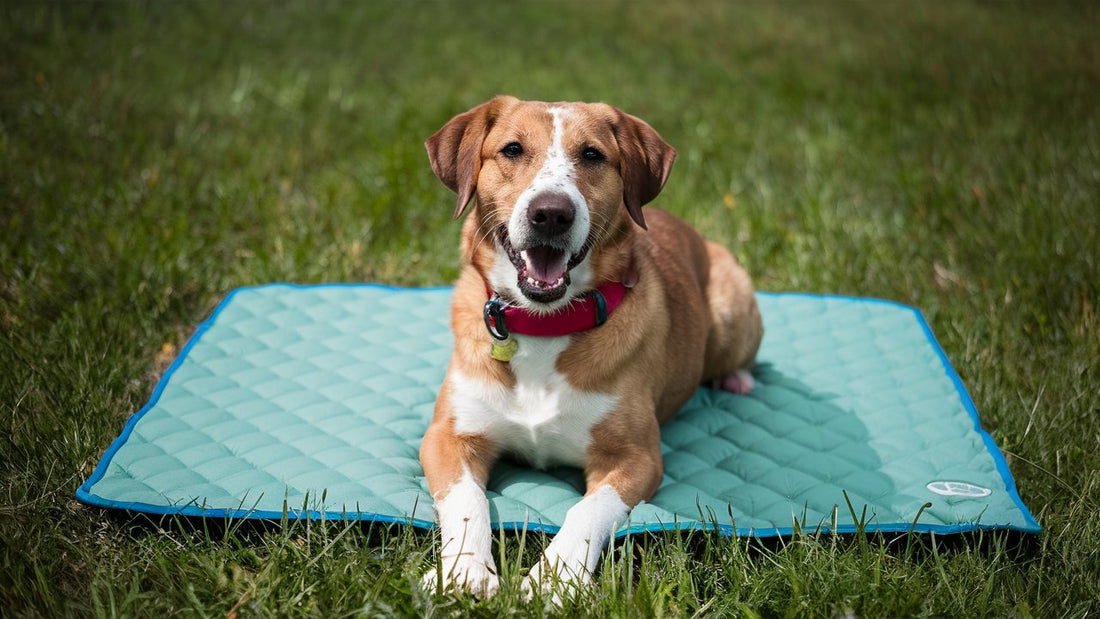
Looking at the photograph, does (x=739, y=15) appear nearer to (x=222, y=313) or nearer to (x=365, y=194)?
(x=365, y=194)

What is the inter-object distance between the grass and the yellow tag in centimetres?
70

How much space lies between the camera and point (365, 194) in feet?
20.3

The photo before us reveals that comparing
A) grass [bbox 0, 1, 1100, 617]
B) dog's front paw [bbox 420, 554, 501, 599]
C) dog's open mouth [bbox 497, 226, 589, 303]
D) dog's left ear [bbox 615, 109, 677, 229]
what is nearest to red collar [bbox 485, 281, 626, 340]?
dog's open mouth [bbox 497, 226, 589, 303]

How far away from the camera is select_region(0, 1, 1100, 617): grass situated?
2648mm

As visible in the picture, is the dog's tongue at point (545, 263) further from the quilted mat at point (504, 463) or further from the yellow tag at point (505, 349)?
the quilted mat at point (504, 463)

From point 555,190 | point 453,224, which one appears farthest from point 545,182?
point 453,224

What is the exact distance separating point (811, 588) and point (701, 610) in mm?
368

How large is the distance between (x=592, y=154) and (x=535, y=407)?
3.19ft

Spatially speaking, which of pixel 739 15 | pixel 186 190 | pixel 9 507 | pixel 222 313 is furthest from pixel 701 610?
pixel 739 15

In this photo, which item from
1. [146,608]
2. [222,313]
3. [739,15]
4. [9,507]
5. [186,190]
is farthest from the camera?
[739,15]

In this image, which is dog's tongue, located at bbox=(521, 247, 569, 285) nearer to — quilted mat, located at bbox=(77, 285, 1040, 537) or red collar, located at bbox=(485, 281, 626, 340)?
red collar, located at bbox=(485, 281, 626, 340)

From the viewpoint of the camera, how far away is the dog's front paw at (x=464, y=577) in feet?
8.24

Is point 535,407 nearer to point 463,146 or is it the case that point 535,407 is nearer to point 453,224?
point 463,146

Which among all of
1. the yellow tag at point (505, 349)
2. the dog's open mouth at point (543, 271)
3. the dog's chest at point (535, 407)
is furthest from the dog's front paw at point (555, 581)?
the dog's open mouth at point (543, 271)
